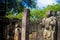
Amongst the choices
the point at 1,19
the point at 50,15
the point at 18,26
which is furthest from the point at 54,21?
the point at 1,19

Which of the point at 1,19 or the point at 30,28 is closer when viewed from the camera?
the point at 30,28

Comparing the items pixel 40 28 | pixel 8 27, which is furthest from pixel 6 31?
pixel 40 28

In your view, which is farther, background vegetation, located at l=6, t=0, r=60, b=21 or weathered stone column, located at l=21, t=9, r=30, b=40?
background vegetation, located at l=6, t=0, r=60, b=21

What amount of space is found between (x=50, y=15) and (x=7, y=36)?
8.95 feet

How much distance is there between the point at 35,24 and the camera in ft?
36.2

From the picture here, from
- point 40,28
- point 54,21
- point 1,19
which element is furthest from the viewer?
point 1,19

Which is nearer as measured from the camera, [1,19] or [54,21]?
[54,21]

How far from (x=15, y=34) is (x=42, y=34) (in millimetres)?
1635

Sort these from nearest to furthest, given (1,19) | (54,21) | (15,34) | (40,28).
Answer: (54,21)
(40,28)
(15,34)
(1,19)

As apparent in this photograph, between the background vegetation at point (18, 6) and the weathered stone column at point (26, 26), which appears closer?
the weathered stone column at point (26, 26)

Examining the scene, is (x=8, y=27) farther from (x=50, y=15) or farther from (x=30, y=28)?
(x=50, y=15)

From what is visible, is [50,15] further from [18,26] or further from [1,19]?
[1,19]

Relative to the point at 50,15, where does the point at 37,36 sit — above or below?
below

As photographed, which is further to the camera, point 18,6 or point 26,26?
point 18,6
